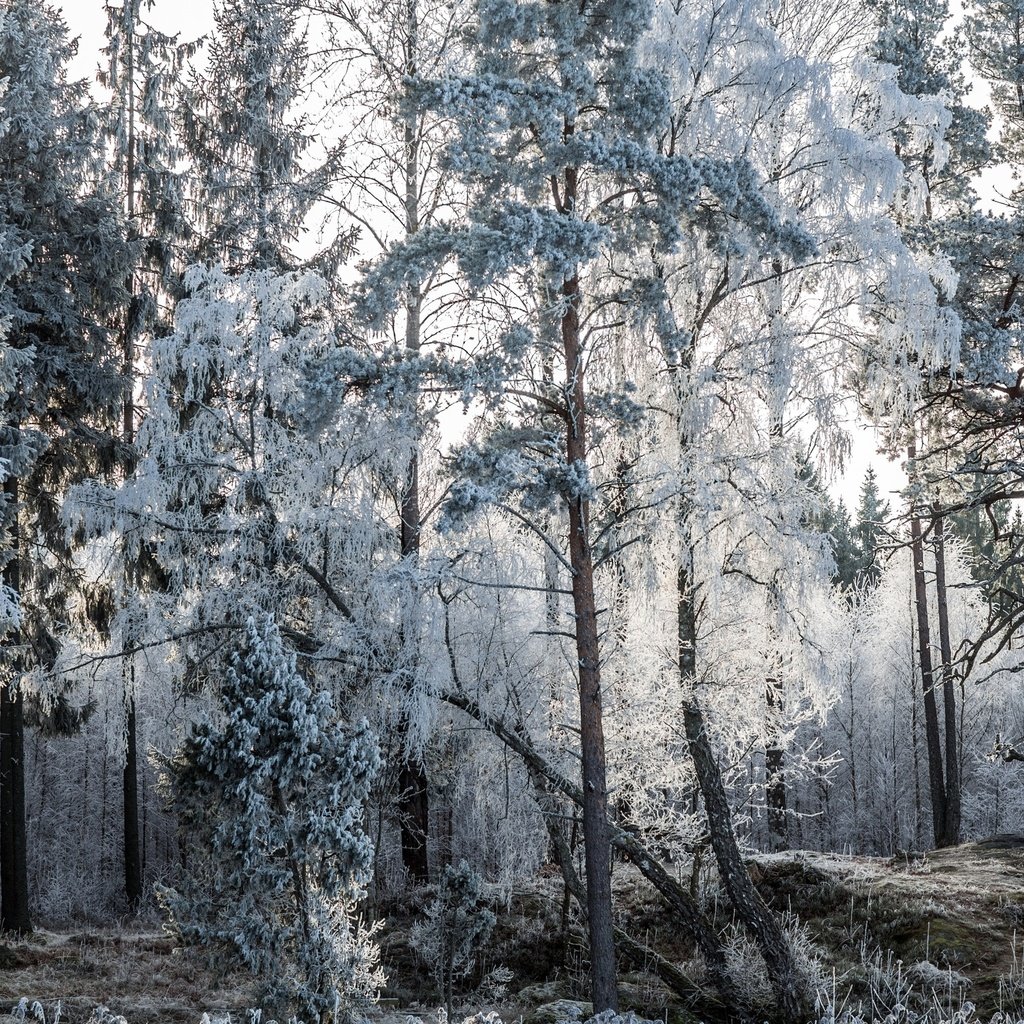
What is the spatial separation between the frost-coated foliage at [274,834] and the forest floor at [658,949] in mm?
1724

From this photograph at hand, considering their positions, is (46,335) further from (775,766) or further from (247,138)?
(775,766)

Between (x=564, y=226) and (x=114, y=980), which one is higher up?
(x=564, y=226)

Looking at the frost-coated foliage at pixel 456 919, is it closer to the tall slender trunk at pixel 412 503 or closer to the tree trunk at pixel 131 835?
the tall slender trunk at pixel 412 503

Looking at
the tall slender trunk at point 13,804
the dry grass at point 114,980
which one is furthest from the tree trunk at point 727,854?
the tall slender trunk at point 13,804

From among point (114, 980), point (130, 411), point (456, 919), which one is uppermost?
point (130, 411)

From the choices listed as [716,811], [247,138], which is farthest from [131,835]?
[247,138]

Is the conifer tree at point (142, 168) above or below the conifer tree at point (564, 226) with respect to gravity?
above

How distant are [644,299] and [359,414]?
2708 mm

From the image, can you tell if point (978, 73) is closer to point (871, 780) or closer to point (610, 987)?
point (610, 987)

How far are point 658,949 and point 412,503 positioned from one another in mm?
5850

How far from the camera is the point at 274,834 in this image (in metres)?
6.14

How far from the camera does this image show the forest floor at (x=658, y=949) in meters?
8.42

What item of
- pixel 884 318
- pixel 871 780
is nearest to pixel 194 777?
pixel 884 318

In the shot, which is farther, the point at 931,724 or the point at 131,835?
the point at 931,724
